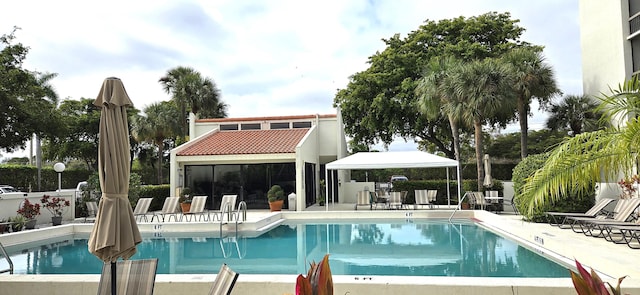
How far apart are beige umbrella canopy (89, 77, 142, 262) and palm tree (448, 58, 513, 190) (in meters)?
17.2

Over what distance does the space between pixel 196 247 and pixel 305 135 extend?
11107 millimetres

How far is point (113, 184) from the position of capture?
15.5 feet

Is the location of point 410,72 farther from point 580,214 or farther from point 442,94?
point 580,214

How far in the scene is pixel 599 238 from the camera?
410 inches

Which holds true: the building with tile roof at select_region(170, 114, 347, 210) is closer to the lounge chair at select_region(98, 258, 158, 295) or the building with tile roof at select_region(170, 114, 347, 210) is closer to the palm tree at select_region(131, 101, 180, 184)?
the palm tree at select_region(131, 101, 180, 184)

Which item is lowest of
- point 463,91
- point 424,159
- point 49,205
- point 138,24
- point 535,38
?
point 49,205

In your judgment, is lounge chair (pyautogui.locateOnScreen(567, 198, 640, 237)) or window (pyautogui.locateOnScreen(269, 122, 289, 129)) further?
window (pyautogui.locateOnScreen(269, 122, 289, 129))

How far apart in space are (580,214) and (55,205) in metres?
18.6

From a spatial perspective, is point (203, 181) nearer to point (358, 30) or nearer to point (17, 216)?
point (17, 216)

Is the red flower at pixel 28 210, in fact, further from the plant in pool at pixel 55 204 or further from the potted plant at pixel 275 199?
the potted plant at pixel 275 199

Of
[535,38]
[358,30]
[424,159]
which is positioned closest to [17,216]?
[358,30]

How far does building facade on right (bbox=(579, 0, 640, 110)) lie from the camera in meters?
18.7

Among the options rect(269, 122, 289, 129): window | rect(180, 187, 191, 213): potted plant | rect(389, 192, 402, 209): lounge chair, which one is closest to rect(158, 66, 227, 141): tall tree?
rect(269, 122, 289, 129): window

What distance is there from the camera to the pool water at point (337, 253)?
920 centimetres
